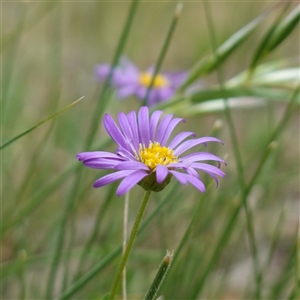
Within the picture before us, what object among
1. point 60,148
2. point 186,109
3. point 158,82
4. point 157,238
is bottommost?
point 157,238

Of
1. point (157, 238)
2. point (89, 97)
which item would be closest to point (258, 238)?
point (157, 238)

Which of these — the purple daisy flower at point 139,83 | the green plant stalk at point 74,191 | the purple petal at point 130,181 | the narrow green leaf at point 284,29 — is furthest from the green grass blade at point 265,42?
the purple petal at point 130,181

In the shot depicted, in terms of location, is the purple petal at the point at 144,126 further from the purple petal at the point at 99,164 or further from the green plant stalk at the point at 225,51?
the green plant stalk at the point at 225,51

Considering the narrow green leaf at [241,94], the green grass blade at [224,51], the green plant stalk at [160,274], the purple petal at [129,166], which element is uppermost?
the green grass blade at [224,51]

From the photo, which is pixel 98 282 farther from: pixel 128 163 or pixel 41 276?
pixel 128 163

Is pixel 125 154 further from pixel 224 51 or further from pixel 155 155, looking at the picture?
pixel 224 51

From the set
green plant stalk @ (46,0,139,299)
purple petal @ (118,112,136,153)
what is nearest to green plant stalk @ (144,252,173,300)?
purple petal @ (118,112,136,153)

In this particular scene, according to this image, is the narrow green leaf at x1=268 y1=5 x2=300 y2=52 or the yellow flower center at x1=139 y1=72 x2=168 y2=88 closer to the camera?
the narrow green leaf at x1=268 y1=5 x2=300 y2=52

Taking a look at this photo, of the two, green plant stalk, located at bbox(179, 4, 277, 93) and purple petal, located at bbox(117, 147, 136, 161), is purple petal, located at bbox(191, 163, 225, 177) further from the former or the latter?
green plant stalk, located at bbox(179, 4, 277, 93)
